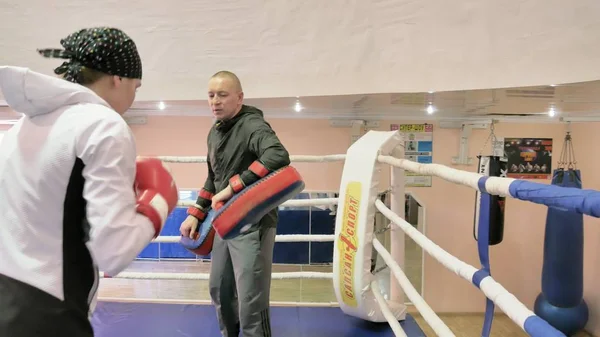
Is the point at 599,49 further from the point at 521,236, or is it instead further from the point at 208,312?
the point at 521,236

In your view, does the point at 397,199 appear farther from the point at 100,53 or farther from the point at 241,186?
the point at 100,53

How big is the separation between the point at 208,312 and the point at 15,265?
1.61 m

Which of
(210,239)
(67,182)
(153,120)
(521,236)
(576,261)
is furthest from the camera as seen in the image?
(521,236)

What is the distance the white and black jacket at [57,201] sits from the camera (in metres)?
0.74

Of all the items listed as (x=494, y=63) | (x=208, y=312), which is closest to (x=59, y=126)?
(x=494, y=63)

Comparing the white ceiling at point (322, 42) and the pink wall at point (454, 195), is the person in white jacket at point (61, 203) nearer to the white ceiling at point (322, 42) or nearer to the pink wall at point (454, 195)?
the white ceiling at point (322, 42)

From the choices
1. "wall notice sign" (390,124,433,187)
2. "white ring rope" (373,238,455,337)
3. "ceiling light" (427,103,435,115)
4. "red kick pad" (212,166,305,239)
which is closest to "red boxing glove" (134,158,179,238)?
"red kick pad" (212,166,305,239)

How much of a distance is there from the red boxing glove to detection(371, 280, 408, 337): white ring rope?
1.03m

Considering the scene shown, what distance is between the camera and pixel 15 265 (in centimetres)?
78

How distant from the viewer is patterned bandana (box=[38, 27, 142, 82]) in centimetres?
84

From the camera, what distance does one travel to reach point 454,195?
13.8ft

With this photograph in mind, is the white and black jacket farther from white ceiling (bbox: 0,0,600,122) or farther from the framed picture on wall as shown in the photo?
the framed picture on wall

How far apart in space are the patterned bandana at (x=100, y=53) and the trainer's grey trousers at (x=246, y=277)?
0.91 m

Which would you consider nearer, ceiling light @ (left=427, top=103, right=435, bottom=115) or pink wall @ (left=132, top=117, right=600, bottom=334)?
ceiling light @ (left=427, top=103, right=435, bottom=115)
